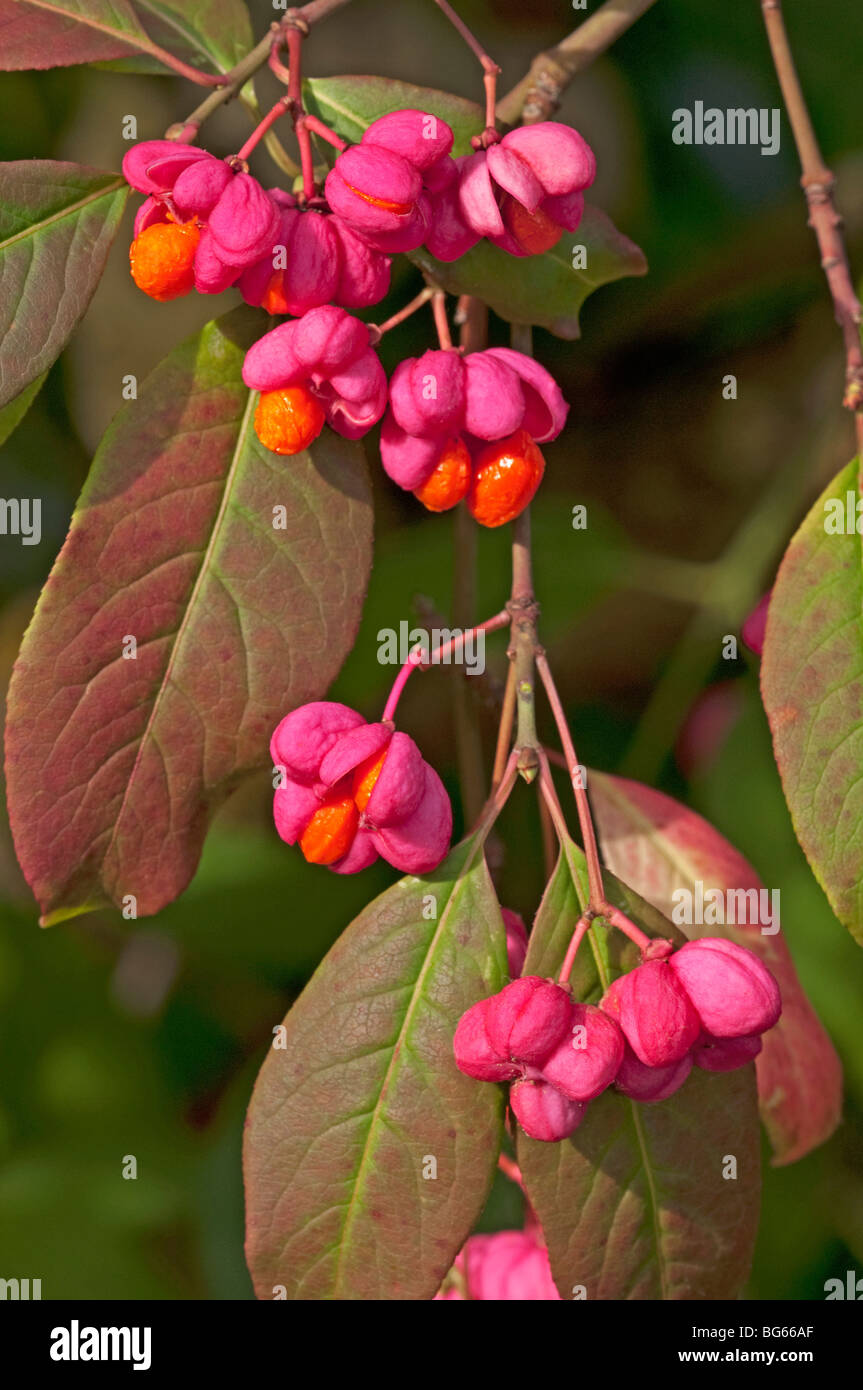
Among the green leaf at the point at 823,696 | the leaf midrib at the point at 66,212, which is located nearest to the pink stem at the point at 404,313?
the leaf midrib at the point at 66,212

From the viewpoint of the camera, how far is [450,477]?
0.85 m

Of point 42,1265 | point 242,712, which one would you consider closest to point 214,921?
point 42,1265

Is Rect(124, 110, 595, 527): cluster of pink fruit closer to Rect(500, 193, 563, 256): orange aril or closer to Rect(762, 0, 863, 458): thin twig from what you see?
Rect(500, 193, 563, 256): orange aril

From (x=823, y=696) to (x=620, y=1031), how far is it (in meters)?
0.28

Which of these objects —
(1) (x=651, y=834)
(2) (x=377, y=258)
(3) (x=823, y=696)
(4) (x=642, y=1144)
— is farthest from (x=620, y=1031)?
(2) (x=377, y=258)

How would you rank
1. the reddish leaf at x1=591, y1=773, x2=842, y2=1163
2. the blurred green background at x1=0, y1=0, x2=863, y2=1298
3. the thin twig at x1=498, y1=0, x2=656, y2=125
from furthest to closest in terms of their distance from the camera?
the blurred green background at x1=0, y1=0, x2=863, y2=1298, the reddish leaf at x1=591, y1=773, x2=842, y2=1163, the thin twig at x1=498, y1=0, x2=656, y2=125

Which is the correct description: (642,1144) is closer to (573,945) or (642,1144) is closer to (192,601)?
(573,945)

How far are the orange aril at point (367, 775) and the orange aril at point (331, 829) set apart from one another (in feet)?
0.05

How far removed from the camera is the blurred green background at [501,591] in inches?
55.1

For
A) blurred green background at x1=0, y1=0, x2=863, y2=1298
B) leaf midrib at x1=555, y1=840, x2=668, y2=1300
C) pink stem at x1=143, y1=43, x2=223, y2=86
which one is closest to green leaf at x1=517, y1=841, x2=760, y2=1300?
leaf midrib at x1=555, y1=840, x2=668, y2=1300

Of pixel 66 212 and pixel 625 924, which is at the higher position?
pixel 66 212

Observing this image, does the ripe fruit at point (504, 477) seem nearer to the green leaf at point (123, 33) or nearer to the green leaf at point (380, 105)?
the green leaf at point (380, 105)

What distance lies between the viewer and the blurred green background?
1.40m

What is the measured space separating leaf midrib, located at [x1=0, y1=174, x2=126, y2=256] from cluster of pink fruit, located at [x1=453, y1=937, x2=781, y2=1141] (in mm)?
584
